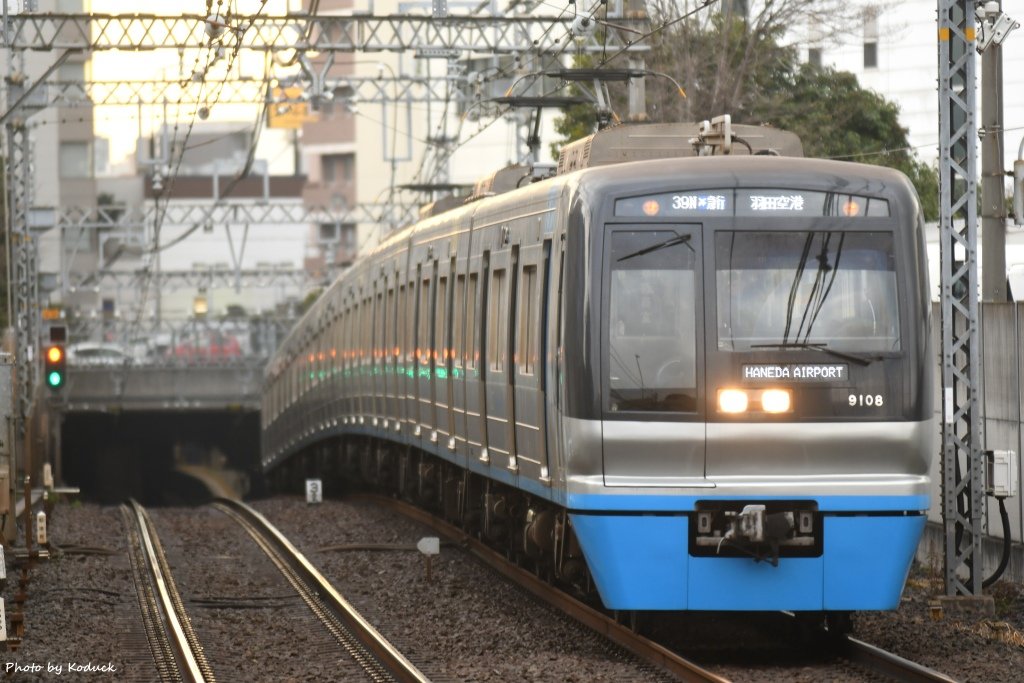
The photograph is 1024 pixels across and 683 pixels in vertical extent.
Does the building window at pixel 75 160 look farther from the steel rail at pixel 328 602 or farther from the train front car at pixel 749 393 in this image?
the train front car at pixel 749 393

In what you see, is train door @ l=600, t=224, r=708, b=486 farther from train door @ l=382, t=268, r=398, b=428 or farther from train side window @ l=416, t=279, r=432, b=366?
train door @ l=382, t=268, r=398, b=428

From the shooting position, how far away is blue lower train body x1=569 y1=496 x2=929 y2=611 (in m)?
10.6

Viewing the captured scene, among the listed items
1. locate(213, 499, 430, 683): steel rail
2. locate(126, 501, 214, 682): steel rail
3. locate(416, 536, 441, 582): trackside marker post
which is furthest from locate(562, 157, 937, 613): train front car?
locate(416, 536, 441, 582): trackside marker post

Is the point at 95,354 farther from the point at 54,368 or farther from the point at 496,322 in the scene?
the point at 496,322

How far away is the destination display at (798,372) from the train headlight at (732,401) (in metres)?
0.09

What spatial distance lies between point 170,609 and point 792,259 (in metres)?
5.72

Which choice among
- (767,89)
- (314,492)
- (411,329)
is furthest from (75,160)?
(411,329)

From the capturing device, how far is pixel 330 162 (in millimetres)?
83562

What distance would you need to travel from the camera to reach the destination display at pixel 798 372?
10.7 meters

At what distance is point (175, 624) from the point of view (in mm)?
13227

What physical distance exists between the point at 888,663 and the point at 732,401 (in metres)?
1.63

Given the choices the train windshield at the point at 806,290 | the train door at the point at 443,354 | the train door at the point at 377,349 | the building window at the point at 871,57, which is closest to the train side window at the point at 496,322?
the train door at the point at 443,354

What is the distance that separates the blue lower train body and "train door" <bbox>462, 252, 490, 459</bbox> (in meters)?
4.05

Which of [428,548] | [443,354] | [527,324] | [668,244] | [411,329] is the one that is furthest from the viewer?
[411,329]
